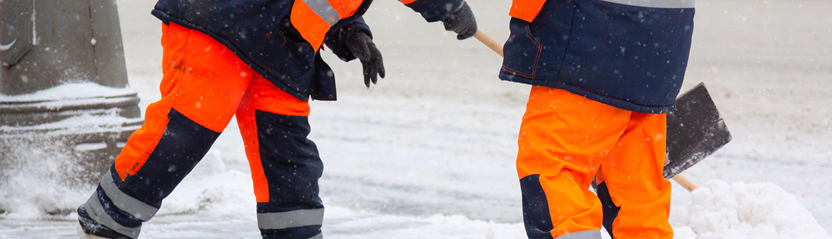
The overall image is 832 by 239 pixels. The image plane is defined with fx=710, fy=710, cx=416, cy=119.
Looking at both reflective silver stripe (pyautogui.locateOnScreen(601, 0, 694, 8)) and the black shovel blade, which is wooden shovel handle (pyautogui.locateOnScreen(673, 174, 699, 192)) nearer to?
the black shovel blade

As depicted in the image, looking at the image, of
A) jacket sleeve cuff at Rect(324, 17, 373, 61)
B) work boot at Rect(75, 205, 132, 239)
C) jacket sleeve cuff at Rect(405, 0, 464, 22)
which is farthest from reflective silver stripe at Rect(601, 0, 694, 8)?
work boot at Rect(75, 205, 132, 239)

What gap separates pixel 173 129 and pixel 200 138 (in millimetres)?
83

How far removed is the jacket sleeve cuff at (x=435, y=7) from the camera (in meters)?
2.27

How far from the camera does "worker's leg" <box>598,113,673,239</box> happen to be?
6.98ft

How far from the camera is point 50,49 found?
3.06 meters

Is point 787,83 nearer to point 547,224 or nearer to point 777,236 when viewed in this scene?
point 777,236

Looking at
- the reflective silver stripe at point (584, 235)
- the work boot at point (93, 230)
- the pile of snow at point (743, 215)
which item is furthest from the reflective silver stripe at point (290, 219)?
the pile of snow at point (743, 215)

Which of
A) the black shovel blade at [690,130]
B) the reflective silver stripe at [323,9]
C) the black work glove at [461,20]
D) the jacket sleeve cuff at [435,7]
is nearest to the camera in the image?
the reflective silver stripe at [323,9]

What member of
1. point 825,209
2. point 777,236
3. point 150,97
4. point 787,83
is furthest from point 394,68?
point 777,236

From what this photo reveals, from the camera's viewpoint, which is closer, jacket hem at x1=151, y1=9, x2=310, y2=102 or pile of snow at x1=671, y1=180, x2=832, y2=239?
jacket hem at x1=151, y1=9, x2=310, y2=102

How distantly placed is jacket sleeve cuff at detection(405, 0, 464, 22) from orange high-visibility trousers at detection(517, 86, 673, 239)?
0.46 metres

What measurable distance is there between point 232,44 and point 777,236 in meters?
2.12

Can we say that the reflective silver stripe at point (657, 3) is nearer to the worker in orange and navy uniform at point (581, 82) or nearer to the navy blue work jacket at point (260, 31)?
the worker in orange and navy uniform at point (581, 82)

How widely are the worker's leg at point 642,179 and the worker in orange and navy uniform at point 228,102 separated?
0.73m
